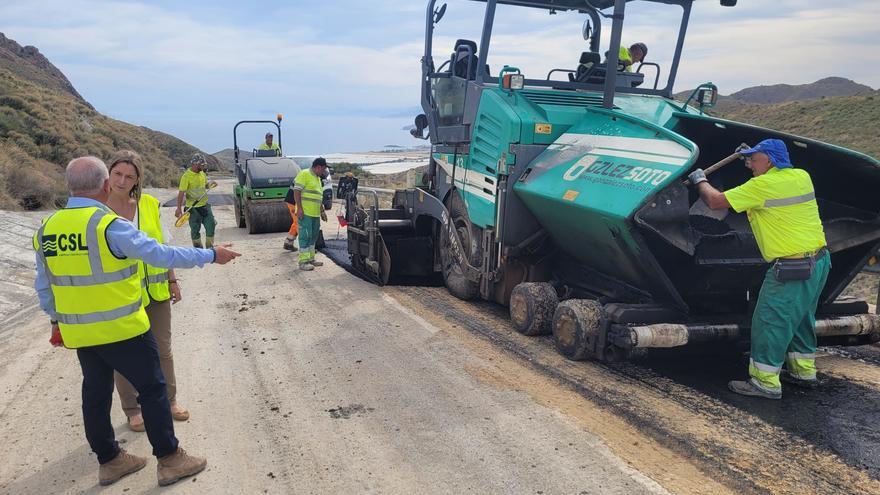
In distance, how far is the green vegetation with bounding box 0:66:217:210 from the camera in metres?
13.8

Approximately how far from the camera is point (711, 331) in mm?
4531

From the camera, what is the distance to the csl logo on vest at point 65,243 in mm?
2947

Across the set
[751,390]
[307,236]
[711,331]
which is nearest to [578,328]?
[711,331]

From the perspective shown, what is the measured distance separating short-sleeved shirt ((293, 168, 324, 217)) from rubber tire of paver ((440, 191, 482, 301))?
265 centimetres

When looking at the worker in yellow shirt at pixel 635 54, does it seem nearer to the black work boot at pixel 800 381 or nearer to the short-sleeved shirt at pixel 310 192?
the black work boot at pixel 800 381

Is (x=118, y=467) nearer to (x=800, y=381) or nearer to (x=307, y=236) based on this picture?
(x=800, y=381)

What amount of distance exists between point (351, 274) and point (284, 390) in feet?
13.7

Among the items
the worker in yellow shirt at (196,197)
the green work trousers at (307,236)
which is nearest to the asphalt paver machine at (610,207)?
the green work trousers at (307,236)

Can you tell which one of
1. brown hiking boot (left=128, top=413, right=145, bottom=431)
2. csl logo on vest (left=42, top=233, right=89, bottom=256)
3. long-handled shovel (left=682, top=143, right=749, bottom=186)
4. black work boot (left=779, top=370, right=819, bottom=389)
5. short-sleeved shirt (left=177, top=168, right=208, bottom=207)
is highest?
long-handled shovel (left=682, top=143, right=749, bottom=186)

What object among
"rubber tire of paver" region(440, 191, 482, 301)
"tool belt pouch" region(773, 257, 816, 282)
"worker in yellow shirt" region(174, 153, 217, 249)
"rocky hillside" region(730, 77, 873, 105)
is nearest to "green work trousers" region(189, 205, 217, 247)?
"worker in yellow shirt" region(174, 153, 217, 249)

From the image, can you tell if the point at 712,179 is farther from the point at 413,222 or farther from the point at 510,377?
the point at 413,222

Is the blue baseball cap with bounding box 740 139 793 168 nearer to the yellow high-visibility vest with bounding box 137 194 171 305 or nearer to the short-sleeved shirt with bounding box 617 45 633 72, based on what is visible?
the short-sleeved shirt with bounding box 617 45 633 72

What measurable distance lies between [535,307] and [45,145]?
21.9m

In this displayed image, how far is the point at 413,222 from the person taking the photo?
801cm
